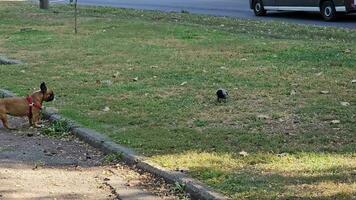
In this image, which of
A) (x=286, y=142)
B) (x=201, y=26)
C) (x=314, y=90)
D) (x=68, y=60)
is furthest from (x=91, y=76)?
(x=201, y=26)

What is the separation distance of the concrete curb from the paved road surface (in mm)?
86

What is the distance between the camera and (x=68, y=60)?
40.7ft

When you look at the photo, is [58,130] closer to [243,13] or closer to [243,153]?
[243,153]

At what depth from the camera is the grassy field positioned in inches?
223

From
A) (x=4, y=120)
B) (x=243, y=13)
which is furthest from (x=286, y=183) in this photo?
(x=243, y=13)

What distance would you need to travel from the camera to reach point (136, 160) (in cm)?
616

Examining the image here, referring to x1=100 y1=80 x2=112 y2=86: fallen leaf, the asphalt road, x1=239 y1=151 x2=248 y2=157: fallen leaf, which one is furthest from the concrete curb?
the asphalt road

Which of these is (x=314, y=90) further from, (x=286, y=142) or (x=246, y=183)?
(x=246, y=183)

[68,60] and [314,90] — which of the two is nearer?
[314,90]

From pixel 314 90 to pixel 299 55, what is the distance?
11.0ft

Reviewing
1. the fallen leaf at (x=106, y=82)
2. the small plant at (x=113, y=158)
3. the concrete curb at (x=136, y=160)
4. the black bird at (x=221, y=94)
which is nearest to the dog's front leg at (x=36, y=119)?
the concrete curb at (x=136, y=160)

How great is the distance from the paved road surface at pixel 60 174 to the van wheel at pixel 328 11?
48.8 feet

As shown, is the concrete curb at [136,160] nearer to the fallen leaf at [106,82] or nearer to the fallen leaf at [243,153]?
the fallen leaf at [243,153]

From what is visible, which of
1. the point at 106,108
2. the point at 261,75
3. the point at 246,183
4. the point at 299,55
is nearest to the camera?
the point at 246,183
